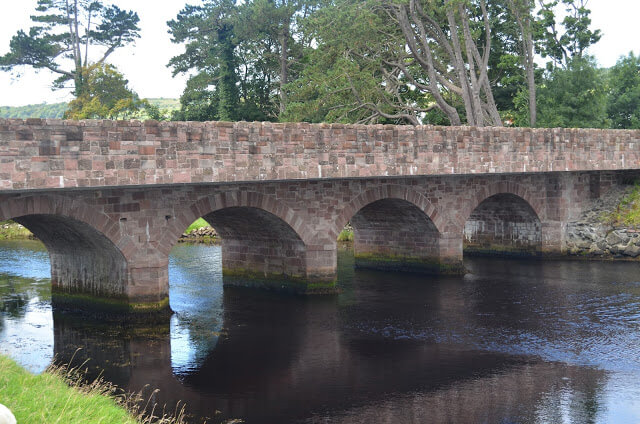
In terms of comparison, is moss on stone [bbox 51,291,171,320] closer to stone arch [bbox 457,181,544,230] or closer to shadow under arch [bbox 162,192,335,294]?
shadow under arch [bbox 162,192,335,294]

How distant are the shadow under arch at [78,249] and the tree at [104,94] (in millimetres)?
20771

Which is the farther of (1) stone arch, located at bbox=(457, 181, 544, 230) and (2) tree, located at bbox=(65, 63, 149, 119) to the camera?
(2) tree, located at bbox=(65, 63, 149, 119)

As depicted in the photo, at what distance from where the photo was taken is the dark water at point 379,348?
1146 centimetres

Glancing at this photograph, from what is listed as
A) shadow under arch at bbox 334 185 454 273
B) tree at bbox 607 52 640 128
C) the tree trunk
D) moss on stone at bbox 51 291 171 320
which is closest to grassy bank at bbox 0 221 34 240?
the tree trunk

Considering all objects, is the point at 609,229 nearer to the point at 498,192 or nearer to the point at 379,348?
the point at 498,192

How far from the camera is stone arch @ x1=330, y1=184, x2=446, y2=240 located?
64.0ft

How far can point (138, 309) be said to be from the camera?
16.3 m

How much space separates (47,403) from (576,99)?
1084 inches

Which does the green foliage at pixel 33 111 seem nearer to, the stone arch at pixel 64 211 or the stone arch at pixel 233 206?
the stone arch at pixel 233 206

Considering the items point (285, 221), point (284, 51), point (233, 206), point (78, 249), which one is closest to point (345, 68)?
point (284, 51)

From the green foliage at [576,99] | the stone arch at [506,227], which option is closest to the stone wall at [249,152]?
the stone arch at [506,227]

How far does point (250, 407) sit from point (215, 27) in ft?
102

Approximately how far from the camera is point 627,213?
2588 cm

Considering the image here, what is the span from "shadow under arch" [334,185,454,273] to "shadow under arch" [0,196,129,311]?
652cm
